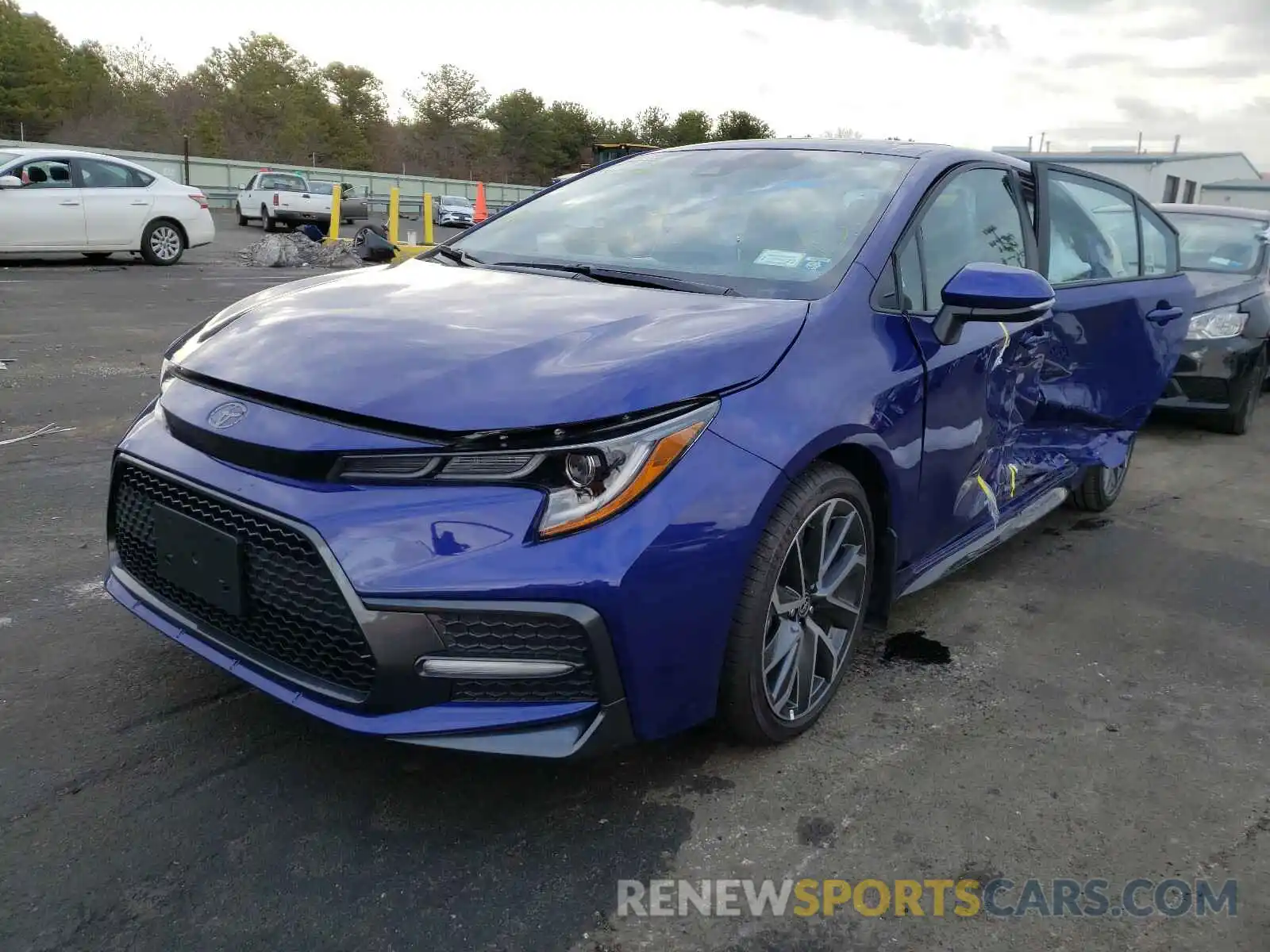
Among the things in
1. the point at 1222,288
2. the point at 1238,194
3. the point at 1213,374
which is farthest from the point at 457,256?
the point at 1238,194

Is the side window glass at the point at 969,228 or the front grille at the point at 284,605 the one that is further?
the side window glass at the point at 969,228

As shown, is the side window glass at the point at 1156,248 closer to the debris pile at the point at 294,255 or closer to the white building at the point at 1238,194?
the debris pile at the point at 294,255

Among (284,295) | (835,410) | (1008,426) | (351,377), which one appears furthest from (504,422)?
(1008,426)

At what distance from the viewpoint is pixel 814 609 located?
2.58 metres

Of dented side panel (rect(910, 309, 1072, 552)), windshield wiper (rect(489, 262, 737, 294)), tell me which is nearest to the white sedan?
windshield wiper (rect(489, 262, 737, 294))

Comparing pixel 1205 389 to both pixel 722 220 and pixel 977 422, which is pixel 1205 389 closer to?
pixel 977 422

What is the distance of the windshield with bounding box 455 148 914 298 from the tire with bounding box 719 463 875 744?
1.93 ft

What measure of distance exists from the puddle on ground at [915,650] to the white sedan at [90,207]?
12.3m

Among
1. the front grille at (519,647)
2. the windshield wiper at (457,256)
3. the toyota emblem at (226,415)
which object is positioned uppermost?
the windshield wiper at (457,256)

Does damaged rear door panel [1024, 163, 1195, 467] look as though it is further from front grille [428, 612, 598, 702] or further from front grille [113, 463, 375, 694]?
front grille [113, 463, 375, 694]

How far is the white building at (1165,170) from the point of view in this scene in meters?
30.1

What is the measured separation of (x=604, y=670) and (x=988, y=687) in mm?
1578

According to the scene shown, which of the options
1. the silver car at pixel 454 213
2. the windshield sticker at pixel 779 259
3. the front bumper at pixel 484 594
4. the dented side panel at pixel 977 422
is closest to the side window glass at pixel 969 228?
the dented side panel at pixel 977 422

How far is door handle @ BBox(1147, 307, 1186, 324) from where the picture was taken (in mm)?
4504
